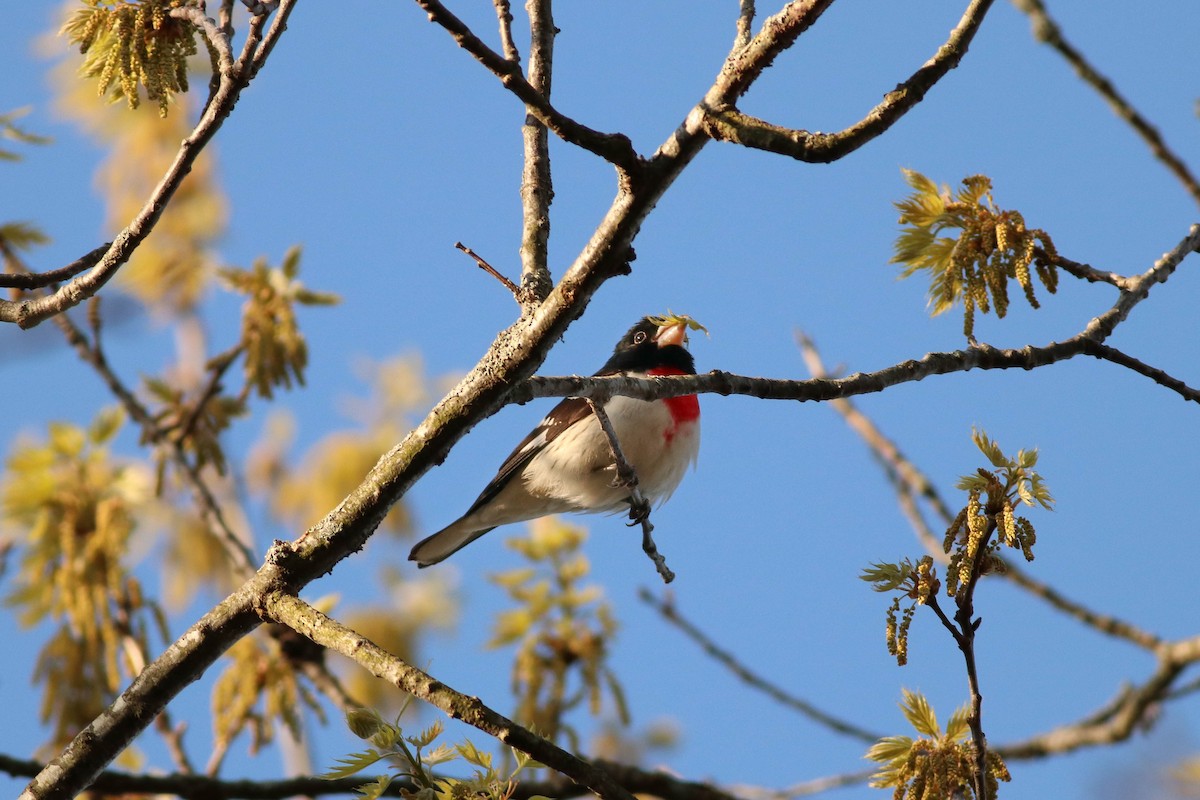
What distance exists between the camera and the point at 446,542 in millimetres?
6375

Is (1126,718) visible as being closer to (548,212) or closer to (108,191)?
(548,212)

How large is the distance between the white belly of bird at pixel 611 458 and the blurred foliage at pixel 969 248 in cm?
268

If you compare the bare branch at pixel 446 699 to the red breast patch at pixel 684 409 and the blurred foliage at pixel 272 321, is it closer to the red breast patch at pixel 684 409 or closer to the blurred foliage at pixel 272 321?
the blurred foliage at pixel 272 321

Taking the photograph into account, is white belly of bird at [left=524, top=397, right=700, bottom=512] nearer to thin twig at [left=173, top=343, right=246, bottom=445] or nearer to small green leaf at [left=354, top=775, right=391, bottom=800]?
thin twig at [left=173, top=343, right=246, bottom=445]

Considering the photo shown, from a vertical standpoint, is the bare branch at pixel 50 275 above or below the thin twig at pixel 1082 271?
above

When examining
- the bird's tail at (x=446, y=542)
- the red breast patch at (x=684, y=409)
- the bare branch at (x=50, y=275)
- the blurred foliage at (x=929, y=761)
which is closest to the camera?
the blurred foliage at (x=929, y=761)

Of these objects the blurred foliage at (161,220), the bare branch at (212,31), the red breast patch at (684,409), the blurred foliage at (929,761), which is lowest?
the blurred foliage at (929,761)

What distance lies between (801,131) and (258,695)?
353 cm

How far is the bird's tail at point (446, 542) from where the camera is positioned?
6.30 metres

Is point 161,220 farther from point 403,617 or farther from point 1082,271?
point 1082,271

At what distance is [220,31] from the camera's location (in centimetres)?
279

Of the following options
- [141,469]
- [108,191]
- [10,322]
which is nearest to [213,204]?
[108,191]

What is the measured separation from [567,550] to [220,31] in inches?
116

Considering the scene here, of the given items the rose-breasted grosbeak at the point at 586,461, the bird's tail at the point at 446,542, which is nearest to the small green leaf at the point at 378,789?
the rose-breasted grosbeak at the point at 586,461
